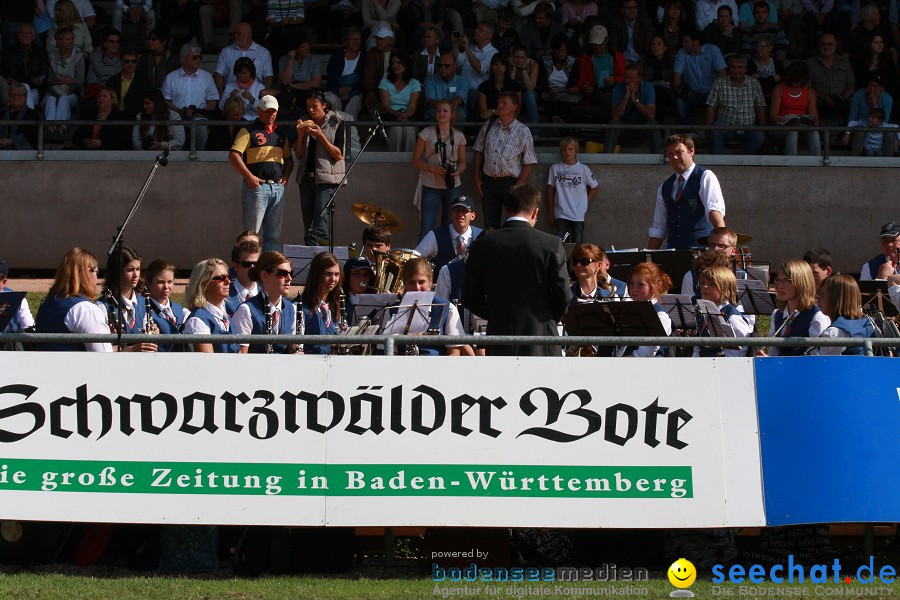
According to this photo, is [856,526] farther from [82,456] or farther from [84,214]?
[84,214]

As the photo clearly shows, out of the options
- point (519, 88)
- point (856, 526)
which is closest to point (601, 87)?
point (519, 88)

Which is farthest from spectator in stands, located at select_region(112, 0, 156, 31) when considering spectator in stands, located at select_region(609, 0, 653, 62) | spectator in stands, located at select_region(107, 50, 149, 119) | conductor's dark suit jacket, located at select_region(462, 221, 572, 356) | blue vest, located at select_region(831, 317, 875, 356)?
blue vest, located at select_region(831, 317, 875, 356)

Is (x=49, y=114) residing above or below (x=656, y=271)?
above

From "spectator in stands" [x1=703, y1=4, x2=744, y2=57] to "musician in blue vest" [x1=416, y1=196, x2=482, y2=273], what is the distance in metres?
6.64

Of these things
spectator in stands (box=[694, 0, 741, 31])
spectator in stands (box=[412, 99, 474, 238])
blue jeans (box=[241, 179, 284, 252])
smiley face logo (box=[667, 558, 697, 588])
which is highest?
spectator in stands (box=[694, 0, 741, 31])

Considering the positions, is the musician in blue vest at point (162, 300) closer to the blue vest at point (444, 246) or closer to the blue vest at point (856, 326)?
the blue vest at point (444, 246)

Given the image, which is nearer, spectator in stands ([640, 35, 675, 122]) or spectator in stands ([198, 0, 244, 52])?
spectator in stands ([640, 35, 675, 122])

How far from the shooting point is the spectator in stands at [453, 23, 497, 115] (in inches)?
653

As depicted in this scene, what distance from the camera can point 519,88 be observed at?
16.0 m

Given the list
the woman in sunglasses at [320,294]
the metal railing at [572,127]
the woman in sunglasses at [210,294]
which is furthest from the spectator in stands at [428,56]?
the woman in sunglasses at [210,294]

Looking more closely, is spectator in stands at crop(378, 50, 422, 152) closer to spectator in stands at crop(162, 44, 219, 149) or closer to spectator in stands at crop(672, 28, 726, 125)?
spectator in stands at crop(162, 44, 219, 149)

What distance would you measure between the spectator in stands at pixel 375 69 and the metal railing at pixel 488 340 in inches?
363

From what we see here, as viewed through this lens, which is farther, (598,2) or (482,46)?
(598,2)

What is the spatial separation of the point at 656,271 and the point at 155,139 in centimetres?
876
